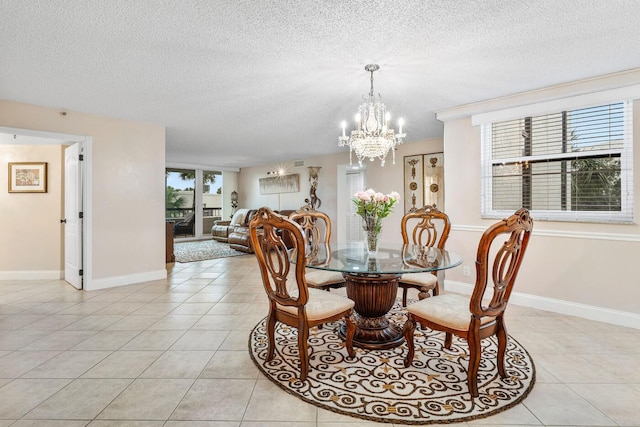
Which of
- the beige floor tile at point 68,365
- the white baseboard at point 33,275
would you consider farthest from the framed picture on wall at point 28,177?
the beige floor tile at point 68,365

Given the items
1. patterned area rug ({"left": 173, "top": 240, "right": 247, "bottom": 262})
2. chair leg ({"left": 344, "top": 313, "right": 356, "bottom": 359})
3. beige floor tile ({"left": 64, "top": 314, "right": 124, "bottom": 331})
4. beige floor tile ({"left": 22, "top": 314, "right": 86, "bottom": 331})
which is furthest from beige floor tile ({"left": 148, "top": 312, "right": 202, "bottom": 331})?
patterned area rug ({"left": 173, "top": 240, "right": 247, "bottom": 262})

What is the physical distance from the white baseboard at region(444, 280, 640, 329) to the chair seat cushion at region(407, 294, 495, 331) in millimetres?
1813

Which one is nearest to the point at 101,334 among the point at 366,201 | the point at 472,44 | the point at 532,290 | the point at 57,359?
the point at 57,359

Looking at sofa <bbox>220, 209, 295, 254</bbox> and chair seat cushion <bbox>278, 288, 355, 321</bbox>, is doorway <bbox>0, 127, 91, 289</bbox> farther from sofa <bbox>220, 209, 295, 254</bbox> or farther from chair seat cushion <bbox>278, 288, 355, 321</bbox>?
chair seat cushion <bbox>278, 288, 355, 321</bbox>

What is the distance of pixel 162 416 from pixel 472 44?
121 inches

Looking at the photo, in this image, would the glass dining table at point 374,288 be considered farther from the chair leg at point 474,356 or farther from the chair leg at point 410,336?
the chair leg at point 474,356

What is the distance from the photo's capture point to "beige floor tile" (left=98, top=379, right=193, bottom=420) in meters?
1.58

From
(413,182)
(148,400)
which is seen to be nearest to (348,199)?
(413,182)

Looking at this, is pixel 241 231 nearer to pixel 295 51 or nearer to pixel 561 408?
pixel 295 51

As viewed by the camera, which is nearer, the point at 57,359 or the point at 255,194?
the point at 57,359

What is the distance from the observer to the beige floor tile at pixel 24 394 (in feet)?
5.32

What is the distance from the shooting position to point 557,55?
2.44 m

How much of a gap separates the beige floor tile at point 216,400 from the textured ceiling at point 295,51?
2.27 meters

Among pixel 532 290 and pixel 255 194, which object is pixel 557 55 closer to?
pixel 532 290
